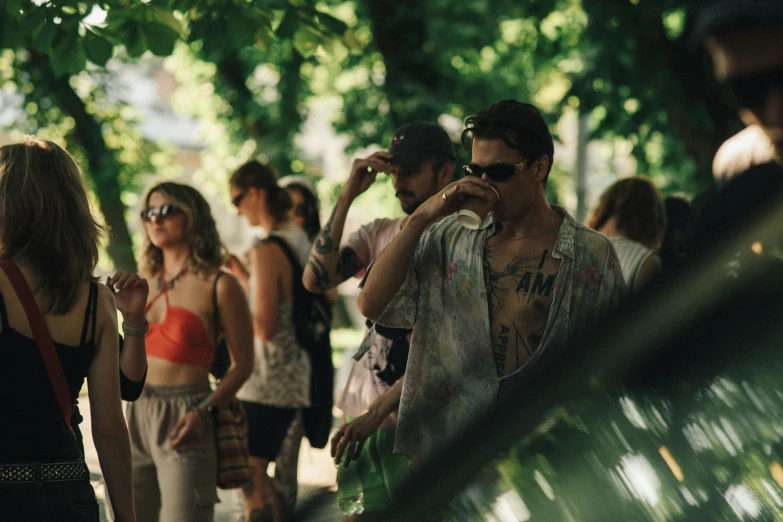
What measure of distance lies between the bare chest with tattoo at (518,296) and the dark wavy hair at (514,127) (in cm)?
30

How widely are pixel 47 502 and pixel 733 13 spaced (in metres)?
2.31

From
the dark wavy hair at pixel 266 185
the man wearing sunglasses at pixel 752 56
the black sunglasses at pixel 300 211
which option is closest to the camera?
the man wearing sunglasses at pixel 752 56

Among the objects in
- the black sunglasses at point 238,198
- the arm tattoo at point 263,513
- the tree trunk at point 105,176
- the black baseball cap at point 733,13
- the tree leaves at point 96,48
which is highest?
the tree trunk at point 105,176

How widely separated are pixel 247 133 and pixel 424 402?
1261 cm

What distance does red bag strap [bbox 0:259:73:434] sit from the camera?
282 cm

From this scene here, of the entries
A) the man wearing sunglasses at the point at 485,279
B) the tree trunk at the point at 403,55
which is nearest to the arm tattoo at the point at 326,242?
the man wearing sunglasses at the point at 485,279

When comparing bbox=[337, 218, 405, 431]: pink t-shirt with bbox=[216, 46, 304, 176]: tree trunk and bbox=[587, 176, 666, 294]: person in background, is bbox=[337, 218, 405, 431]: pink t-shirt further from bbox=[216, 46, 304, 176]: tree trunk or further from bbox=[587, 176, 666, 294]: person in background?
bbox=[216, 46, 304, 176]: tree trunk

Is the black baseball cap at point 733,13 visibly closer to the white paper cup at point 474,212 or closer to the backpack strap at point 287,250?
the white paper cup at point 474,212

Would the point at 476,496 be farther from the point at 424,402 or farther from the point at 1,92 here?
the point at 1,92

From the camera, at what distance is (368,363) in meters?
4.20

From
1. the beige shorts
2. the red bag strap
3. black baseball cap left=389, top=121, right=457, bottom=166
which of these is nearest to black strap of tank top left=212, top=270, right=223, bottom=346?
the beige shorts

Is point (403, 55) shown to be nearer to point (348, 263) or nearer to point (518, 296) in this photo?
point (348, 263)

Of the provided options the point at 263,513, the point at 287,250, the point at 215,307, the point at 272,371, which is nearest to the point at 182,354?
the point at 215,307

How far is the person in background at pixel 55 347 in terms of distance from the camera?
109 inches
